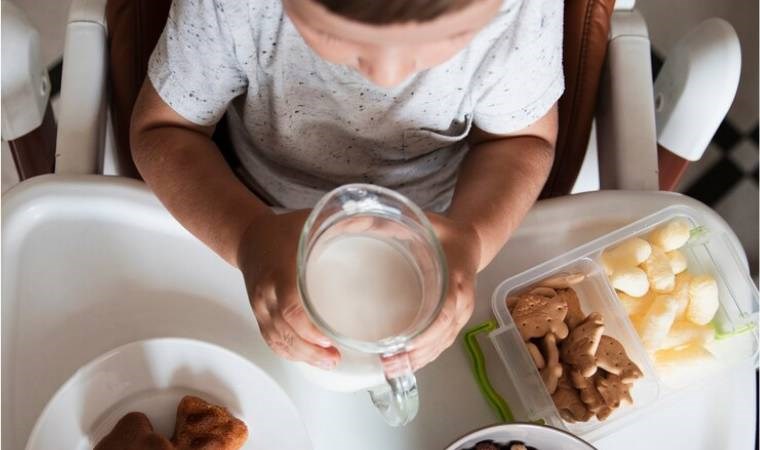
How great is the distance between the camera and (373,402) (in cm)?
64

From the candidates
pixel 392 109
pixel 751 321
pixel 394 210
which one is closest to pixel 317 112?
pixel 392 109

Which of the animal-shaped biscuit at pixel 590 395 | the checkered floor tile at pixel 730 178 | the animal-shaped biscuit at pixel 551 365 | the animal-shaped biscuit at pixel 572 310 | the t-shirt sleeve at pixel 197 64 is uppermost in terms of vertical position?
the t-shirt sleeve at pixel 197 64

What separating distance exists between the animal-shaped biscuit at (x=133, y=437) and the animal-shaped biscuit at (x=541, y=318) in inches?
10.8

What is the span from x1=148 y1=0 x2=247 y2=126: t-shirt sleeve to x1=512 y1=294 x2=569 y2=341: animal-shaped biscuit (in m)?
0.28

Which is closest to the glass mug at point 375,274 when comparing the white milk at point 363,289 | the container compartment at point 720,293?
the white milk at point 363,289

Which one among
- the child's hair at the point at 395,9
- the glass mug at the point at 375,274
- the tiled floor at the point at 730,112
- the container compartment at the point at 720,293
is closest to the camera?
the child's hair at the point at 395,9

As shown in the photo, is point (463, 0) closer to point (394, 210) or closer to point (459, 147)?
point (394, 210)

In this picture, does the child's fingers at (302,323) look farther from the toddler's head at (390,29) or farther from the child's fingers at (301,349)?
the toddler's head at (390,29)

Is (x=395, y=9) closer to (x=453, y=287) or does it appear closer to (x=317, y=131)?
(x=453, y=287)

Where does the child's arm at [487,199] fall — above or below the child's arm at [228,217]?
above

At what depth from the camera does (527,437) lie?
24.6 inches

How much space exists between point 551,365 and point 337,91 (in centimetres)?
27

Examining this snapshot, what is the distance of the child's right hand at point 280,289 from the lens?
54cm

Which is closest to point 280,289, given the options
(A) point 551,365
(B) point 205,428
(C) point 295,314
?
(C) point 295,314
